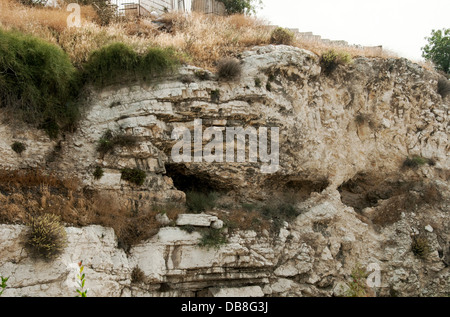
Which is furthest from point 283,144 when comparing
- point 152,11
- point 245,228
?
point 152,11

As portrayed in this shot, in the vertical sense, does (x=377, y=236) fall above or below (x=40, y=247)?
below

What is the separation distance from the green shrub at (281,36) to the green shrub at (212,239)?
7.70 meters

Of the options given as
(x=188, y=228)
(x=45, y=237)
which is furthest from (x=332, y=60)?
(x=45, y=237)

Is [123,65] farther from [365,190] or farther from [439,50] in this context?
[439,50]

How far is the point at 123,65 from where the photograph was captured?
408 inches

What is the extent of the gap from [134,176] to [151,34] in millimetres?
6372

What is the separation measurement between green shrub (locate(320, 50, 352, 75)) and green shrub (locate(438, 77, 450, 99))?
4.69m

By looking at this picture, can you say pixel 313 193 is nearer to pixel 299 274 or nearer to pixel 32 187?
pixel 299 274

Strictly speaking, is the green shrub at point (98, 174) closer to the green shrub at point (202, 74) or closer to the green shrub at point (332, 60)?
the green shrub at point (202, 74)

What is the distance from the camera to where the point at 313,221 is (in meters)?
10.8

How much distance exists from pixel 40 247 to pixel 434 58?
2083cm

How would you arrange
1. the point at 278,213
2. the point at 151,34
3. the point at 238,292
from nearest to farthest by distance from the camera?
the point at 238,292 → the point at 278,213 → the point at 151,34

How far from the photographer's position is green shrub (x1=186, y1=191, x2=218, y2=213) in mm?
10258

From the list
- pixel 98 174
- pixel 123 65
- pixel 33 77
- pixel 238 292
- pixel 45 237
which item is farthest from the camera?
pixel 123 65
